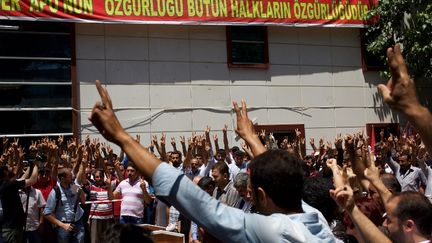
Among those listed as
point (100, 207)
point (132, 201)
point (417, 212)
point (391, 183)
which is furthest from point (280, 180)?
point (100, 207)

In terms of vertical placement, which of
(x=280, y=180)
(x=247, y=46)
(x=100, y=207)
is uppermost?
(x=247, y=46)

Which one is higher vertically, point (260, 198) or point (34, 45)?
point (34, 45)

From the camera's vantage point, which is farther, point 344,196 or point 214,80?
point 214,80

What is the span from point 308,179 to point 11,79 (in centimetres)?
1001

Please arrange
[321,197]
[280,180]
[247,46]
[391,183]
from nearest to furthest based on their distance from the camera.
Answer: [280,180] → [321,197] → [391,183] → [247,46]

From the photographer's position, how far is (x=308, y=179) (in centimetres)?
380

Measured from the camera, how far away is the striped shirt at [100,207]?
8.93 meters

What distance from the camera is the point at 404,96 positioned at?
7.49 feet

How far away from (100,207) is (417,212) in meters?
6.87

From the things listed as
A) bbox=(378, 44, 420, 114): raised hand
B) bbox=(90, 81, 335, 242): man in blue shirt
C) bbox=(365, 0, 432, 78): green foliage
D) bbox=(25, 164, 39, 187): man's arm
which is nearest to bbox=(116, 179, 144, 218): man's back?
bbox=(25, 164, 39, 187): man's arm

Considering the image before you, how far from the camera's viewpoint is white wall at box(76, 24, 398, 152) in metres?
13.2

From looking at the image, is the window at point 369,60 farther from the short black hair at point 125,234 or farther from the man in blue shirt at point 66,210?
the short black hair at point 125,234

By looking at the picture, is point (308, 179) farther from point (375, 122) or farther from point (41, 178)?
point (375, 122)

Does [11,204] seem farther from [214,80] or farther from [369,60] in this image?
[369,60]
